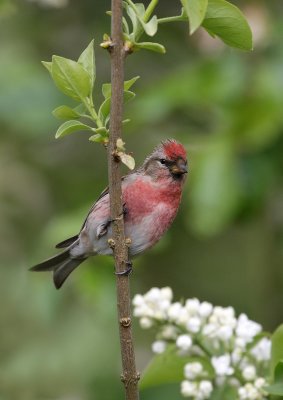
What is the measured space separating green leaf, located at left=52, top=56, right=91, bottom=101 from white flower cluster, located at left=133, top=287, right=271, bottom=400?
117 cm

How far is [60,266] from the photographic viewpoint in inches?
190

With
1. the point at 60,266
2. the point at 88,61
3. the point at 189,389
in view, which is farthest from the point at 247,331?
the point at 60,266

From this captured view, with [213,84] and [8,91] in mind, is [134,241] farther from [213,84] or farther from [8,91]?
[8,91]

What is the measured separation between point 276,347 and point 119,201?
3.22ft

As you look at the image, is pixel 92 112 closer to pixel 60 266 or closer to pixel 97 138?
pixel 97 138

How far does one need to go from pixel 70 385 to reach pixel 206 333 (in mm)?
3590

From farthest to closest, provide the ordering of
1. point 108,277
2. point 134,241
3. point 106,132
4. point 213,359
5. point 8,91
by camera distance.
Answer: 1. point 8,91
2. point 108,277
3. point 134,241
4. point 213,359
5. point 106,132

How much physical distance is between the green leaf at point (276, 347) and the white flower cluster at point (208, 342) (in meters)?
0.10

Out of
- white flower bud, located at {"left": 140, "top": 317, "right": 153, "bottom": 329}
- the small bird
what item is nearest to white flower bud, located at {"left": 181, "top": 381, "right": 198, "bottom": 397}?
white flower bud, located at {"left": 140, "top": 317, "right": 153, "bottom": 329}

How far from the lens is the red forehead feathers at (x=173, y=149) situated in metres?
4.26

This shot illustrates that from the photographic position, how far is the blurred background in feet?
19.6

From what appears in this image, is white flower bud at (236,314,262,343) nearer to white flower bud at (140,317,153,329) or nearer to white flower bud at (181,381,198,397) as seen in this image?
white flower bud at (181,381,198,397)

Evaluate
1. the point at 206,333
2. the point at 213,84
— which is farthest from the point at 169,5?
the point at 206,333

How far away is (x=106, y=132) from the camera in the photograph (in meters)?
2.96
